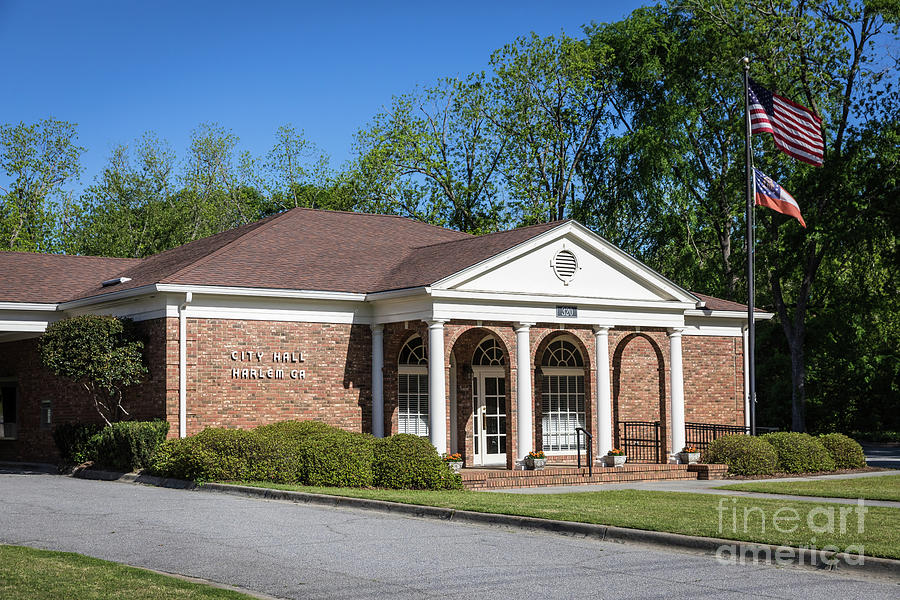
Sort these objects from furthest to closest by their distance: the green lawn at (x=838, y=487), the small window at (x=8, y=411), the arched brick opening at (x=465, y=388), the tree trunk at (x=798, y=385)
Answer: the tree trunk at (x=798, y=385) < the small window at (x=8, y=411) < the arched brick opening at (x=465, y=388) < the green lawn at (x=838, y=487)

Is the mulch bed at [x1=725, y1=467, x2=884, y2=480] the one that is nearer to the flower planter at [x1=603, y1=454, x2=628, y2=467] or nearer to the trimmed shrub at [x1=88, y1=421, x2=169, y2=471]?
the flower planter at [x1=603, y1=454, x2=628, y2=467]

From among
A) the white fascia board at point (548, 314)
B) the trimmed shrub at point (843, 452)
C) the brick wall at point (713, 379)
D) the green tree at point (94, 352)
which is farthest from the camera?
the brick wall at point (713, 379)

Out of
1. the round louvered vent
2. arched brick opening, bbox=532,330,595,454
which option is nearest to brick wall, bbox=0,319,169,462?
arched brick opening, bbox=532,330,595,454

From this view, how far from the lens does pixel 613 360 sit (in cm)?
2805

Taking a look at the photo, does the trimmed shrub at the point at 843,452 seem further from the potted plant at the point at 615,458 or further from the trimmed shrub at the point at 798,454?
the potted plant at the point at 615,458

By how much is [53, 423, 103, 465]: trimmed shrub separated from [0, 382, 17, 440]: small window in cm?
436

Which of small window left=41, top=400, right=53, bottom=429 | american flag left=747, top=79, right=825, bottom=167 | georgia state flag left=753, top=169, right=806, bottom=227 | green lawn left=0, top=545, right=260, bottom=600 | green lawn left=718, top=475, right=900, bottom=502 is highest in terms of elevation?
american flag left=747, top=79, right=825, bottom=167

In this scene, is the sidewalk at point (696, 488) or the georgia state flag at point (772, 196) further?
the georgia state flag at point (772, 196)

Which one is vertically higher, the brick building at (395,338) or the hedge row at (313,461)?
the brick building at (395,338)

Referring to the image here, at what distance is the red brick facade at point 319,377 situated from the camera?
22766 millimetres

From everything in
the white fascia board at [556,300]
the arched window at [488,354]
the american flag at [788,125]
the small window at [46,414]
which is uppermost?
the american flag at [788,125]

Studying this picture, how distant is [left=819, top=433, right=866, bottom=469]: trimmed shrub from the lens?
25531 mm

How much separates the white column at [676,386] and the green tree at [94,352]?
508 inches

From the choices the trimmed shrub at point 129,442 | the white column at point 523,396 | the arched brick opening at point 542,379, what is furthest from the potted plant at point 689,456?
the trimmed shrub at point 129,442
